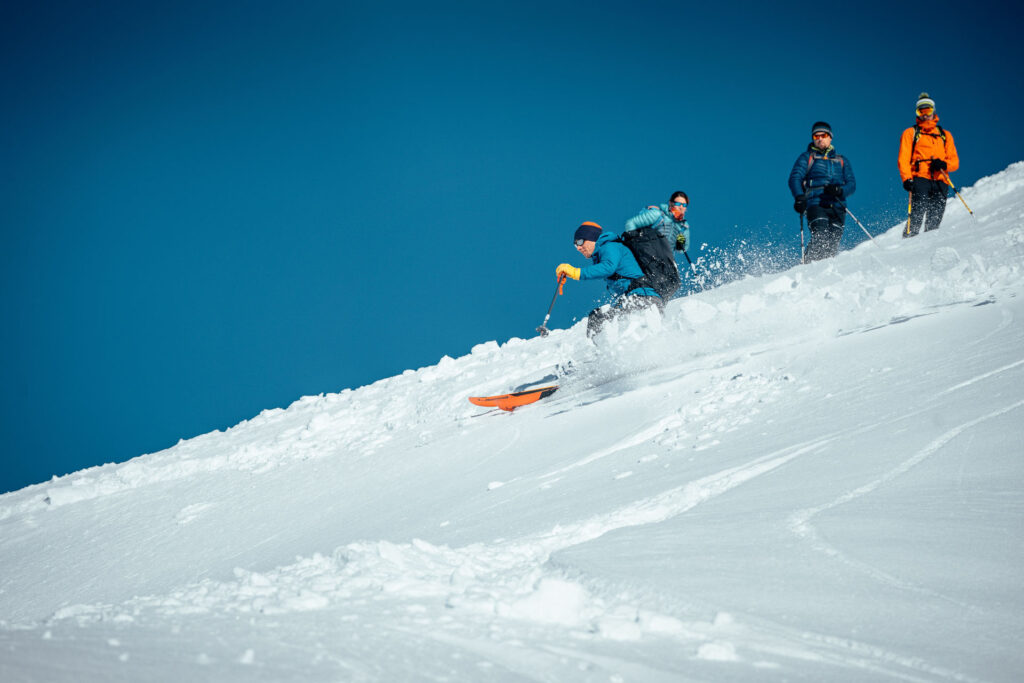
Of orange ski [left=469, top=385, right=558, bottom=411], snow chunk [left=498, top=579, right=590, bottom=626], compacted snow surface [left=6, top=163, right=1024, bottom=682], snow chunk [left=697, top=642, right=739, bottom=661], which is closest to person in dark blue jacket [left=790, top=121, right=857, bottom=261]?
compacted snow surface [left=6, top=163, right=1024, bottom=682]

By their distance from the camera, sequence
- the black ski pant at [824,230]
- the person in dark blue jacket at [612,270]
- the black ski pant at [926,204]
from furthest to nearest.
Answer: the black ski pant at [926,204]
the black ski pant at [824,230]
the person in dark blue jacket at [612,270]

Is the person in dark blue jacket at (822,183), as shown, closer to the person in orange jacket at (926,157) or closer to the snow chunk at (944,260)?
the person in orange jacket at (926,157)

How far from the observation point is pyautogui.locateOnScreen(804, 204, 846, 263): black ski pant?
10695mm

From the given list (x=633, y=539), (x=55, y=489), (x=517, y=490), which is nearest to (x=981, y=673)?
(x=633, y=539)

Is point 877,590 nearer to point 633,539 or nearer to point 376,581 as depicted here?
point 633,539

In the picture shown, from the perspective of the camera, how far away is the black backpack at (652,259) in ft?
25.6

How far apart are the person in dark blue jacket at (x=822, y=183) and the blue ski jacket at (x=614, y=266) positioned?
448 centimetres

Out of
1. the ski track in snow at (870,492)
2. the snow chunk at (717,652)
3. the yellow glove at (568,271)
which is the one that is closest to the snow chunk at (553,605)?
the snow chunk at (717,652)

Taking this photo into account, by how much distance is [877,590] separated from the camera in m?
2.14

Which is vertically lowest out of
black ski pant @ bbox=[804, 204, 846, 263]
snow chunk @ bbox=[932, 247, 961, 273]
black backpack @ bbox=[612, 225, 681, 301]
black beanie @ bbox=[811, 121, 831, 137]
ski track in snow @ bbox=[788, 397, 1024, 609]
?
ski track in snow @ bbox=[788, 397, 1024, 609]

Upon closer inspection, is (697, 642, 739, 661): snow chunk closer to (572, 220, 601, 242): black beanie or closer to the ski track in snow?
the ski track in snow

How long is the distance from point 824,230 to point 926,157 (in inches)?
82.6

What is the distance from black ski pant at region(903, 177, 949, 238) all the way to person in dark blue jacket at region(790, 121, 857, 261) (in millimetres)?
1746

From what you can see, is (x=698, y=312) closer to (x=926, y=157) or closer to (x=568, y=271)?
(x=568, y=271)
